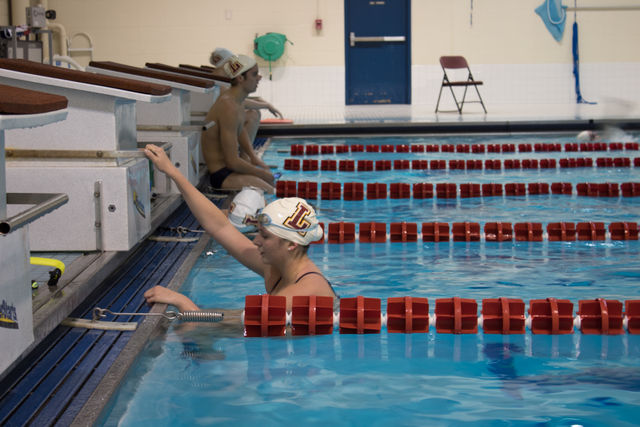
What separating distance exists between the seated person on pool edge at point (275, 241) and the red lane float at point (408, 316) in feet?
1.03

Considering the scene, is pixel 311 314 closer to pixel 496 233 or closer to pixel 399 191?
pixel 496 233

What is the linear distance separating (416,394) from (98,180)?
6.56 feet

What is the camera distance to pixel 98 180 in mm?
4340

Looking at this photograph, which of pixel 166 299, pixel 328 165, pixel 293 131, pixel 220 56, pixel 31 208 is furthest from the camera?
pixel 293 131

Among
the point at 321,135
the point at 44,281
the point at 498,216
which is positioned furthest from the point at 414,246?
the point at 321,135

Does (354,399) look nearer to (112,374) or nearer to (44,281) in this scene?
(112,374)

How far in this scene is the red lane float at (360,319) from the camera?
3.83 m

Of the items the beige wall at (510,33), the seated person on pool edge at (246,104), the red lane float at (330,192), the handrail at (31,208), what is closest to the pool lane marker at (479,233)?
the red lane float at (330,192)

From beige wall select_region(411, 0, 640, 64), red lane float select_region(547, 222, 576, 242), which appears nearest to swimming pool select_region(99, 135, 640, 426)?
red lane float select_region(547, 222, 576, 242)

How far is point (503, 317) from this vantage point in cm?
388

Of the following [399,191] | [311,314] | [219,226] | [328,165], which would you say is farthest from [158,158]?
[328,165]

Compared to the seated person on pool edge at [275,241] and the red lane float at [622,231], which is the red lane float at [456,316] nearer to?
the seated person on pool edge at [275,241]

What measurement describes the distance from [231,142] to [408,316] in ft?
13.2

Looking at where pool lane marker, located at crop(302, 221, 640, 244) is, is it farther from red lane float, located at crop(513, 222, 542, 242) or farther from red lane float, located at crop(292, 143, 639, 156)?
red lane float, located at crop(292, 143, 639, 156)
